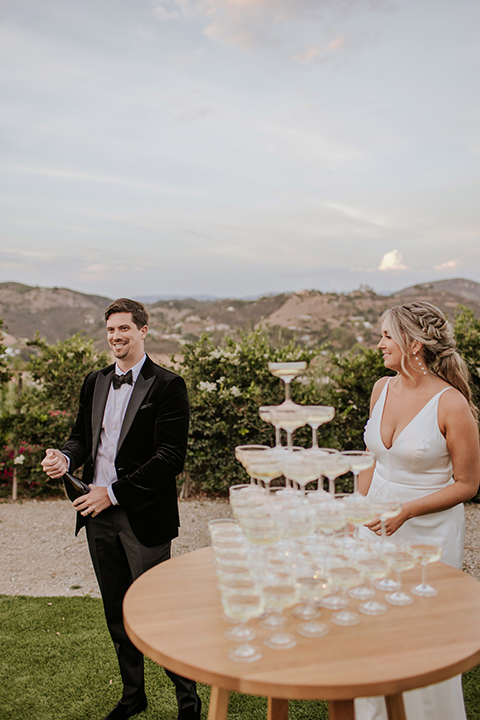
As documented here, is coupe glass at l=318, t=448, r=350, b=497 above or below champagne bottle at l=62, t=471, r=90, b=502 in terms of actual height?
above

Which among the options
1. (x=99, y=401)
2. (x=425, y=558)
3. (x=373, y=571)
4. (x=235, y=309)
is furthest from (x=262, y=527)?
(x=235, y=309)

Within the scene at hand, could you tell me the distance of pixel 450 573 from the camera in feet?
7.20

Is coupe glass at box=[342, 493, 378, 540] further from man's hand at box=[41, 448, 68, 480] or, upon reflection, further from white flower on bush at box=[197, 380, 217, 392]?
white flower on bush at box=[197, 380, 217, 392]

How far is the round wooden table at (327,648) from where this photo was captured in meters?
1.41

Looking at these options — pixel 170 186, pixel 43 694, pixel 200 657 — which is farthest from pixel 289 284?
pixel 200 657

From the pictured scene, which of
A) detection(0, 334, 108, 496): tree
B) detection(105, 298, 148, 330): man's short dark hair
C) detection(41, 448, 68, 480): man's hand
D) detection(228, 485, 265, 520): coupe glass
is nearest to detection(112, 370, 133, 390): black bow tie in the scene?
detection(105, 298, 148, 330): man's short dark hair

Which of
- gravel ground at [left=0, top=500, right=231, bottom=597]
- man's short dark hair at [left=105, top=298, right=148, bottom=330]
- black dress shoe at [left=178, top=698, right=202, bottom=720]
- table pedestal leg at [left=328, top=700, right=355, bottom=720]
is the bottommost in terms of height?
gravel ground at [left=0, top=500, right=231, bottom=597]

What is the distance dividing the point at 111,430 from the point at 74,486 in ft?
1.21

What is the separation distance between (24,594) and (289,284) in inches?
663

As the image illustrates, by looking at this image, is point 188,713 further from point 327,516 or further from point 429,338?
point 429,338

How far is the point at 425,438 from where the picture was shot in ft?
9.28

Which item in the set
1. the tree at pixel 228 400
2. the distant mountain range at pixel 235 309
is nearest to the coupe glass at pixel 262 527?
the tree at pixel 228 400

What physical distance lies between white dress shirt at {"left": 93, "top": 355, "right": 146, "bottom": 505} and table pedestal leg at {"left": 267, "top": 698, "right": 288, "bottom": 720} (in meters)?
1.37

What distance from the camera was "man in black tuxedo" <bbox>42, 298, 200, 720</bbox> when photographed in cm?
288
